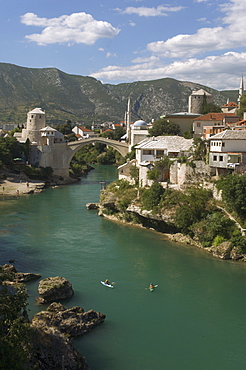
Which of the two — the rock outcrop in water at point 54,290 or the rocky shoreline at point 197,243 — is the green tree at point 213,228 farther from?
the rock outcrop in water at point 54,290

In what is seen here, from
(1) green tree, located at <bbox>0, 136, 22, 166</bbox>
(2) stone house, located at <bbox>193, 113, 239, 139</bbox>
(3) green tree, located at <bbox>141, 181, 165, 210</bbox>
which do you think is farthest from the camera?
(1) green tree, located at <bbox>0, 136, 22, 166</bbox>

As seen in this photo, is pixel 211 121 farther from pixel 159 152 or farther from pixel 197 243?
pixel 197 243

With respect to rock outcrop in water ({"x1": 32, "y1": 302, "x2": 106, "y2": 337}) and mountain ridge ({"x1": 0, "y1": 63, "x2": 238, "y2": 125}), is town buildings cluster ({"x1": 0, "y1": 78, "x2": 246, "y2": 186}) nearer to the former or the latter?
rock outcrop in water ({"x1": 32, "y1": 302, "x2": 106, "y2": 337})

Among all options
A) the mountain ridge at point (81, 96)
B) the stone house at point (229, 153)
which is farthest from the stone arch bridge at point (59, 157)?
the mountain ridge at point (81, 96)

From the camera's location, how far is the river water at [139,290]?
14.4 m

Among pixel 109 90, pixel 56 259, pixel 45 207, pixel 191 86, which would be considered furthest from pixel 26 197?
pixel 109 90

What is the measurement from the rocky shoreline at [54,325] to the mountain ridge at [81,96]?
122 m

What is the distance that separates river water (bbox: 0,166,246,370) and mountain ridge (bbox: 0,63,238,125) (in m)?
113

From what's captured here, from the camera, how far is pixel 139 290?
19031 millimetres

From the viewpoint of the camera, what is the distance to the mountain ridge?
15025 cm

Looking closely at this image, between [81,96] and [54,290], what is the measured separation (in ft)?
545

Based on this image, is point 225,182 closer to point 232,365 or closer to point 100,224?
point 100,224

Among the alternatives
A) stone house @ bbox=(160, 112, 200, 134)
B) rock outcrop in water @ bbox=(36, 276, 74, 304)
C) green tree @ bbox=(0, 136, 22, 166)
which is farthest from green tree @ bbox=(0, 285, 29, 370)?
green tree @ bbox=(0, 136, 22, 166)

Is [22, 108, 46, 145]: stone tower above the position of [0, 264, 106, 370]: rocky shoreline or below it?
above
